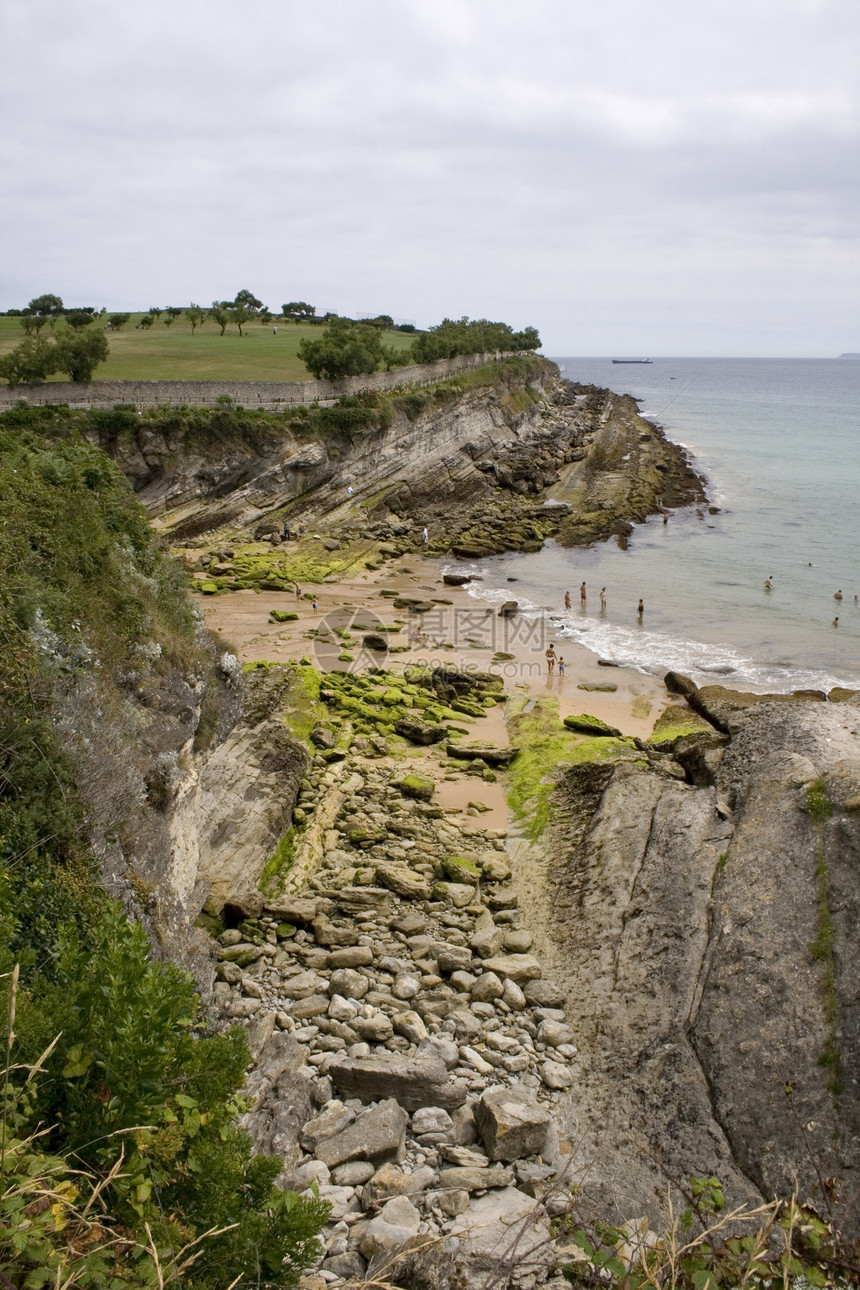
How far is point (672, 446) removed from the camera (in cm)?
7919

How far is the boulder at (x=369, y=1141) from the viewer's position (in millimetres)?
8312

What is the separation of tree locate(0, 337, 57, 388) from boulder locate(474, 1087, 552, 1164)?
40.2m

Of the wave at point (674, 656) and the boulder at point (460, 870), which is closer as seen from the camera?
the boulder at point (460, 870)

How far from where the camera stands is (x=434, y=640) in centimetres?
2995

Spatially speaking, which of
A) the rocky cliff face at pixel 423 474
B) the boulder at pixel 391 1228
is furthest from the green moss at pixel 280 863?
the rocky cliff face at pixel 423 474

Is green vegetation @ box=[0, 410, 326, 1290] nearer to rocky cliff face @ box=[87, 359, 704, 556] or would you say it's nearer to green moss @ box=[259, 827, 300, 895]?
green moss @ box=[259, 827, 300, 895]

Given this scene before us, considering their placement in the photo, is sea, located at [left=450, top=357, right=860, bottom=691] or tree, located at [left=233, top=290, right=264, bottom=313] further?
tree, located at [left=233, top=290, right=264, bottom=313]

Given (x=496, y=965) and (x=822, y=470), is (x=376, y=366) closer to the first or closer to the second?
(x=822, y=470)

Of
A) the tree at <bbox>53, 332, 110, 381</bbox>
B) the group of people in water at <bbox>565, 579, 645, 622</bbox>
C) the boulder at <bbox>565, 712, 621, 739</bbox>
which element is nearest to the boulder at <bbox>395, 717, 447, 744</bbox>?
the boulder at <bbox>565, 712, 621, 739</bbox>

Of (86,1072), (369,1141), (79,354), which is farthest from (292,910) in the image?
(79,354)

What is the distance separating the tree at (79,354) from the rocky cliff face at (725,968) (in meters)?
37.9

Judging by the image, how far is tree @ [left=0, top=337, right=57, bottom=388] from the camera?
3888 cm

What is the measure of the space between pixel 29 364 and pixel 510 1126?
42244mm

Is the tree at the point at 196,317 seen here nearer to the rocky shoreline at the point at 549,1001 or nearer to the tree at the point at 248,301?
the tree at the point at 248,301
